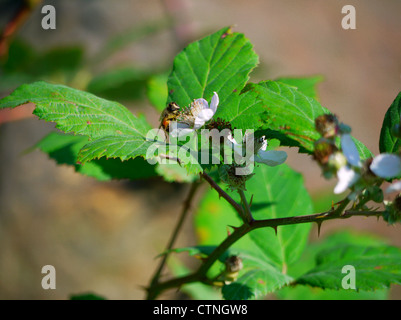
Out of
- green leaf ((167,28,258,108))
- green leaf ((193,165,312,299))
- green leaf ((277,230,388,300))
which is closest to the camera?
green leaf ((167,28,258,108))

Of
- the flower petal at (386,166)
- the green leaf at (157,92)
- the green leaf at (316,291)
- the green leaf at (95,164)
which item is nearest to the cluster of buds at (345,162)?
the flower petal at (386,166)

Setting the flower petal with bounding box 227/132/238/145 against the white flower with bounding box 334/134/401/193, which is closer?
the white flower with bounding box 334/134/401/193

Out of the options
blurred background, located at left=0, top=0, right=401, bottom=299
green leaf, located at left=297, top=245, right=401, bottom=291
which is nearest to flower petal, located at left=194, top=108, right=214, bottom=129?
green leaf, located at left=297, top=245, right=401, bottom=291

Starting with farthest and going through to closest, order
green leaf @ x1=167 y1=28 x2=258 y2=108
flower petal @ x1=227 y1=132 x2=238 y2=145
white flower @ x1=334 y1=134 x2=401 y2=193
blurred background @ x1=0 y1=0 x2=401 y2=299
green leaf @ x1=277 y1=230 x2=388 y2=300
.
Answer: blurred background @ x1=0 y1=0 x2=401 y2=299 → green leaf @ x1=277 y1=230 x2=388 y2=300 → green leaf @ x1=167 y1=28 x2=258 y2=108 → flower petal @ x1=227 y1=132 x2=238 y2=145 → white flower @ x1=334 y1=134 x2=401 y2=193

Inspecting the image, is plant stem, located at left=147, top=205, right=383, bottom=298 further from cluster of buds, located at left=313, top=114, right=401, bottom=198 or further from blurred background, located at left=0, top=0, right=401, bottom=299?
blurred background, located at left=0, top=0, right=401, bottom=299

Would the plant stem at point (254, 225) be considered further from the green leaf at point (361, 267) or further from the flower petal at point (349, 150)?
the green leaf at point (361, 267)

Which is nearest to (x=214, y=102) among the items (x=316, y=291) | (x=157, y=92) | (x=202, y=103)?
(x=202, y=103)
